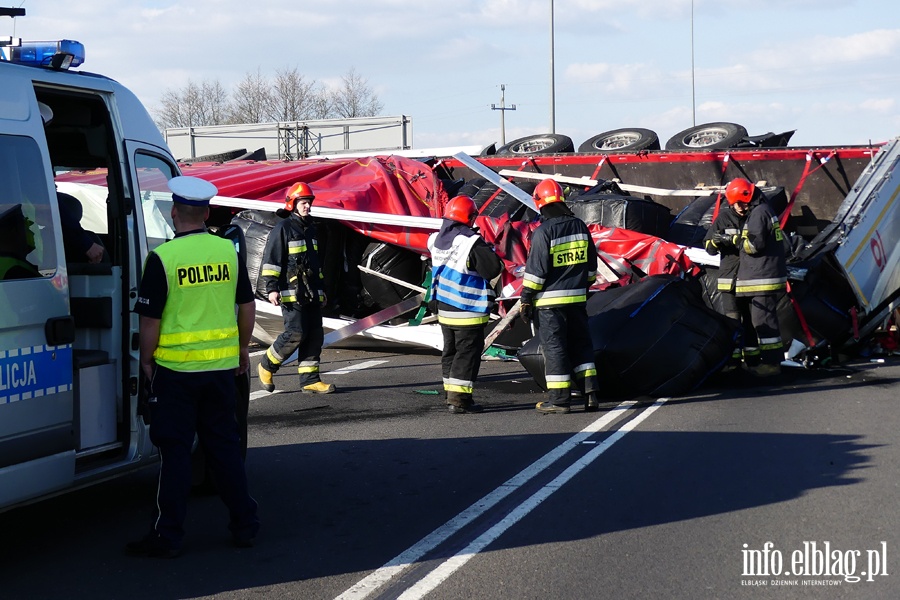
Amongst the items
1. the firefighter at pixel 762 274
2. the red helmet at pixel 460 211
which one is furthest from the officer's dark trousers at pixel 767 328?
the red helmet at pixel 460 211

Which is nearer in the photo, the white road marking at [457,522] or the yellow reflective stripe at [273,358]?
the white road marking at [457,522]

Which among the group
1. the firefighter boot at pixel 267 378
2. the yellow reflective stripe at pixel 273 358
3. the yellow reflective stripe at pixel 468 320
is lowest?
the firefighter boot at pixel 267 378

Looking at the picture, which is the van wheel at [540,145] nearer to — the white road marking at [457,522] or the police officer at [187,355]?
the white road marking at [457,522]

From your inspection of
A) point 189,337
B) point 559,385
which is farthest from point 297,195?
point 189,337

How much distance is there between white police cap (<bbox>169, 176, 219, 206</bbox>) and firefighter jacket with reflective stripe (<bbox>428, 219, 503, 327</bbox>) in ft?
13.3

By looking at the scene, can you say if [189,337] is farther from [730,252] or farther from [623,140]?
[623,140]

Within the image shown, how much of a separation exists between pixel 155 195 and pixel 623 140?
39.3ft

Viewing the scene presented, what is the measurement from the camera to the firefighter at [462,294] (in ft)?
28.9

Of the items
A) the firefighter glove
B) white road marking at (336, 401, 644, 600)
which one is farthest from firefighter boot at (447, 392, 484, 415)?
white road marking at (336, 401, 644, 600)

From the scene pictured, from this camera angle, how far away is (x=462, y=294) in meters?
8.93

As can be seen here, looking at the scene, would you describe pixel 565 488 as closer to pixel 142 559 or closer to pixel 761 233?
pixel 142 559

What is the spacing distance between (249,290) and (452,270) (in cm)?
389

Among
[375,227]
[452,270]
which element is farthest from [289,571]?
[375,227]

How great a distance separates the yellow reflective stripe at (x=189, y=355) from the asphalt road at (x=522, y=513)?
0.93 m
